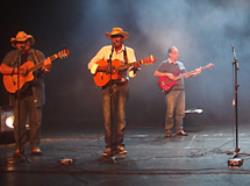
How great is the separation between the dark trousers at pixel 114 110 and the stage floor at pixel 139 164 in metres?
0.35

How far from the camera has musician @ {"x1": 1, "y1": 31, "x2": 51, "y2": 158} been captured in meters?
8.12

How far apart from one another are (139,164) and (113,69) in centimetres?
157

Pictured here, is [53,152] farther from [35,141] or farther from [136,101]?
[136,101]

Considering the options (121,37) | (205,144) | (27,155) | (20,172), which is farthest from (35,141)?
(205,144)

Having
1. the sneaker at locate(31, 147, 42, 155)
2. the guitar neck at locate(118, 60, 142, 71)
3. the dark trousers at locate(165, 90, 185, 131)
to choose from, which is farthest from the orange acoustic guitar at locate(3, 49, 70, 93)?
the dark trousers at locate(165, 90, 185, 131)

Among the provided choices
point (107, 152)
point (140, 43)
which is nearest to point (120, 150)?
point (107, 152)

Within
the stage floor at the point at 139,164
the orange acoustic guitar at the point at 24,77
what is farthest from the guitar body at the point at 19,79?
the stage floor at the point at 139,164

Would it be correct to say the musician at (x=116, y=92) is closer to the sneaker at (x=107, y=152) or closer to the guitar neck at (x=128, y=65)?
the sneaker at (x=107, y=152)

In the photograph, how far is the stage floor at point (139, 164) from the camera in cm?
622

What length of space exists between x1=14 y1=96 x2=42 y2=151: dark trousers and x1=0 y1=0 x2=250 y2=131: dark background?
4.67 m

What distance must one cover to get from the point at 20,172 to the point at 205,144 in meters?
3.66

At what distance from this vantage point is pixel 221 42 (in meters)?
14.2

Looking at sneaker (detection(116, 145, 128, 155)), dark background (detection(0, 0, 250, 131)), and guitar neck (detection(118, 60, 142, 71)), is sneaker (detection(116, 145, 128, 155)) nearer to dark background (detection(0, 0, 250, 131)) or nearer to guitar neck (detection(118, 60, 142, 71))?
guitar neck (detection(118, 60, 142, 71))

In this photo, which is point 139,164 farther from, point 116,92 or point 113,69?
point 113,69
